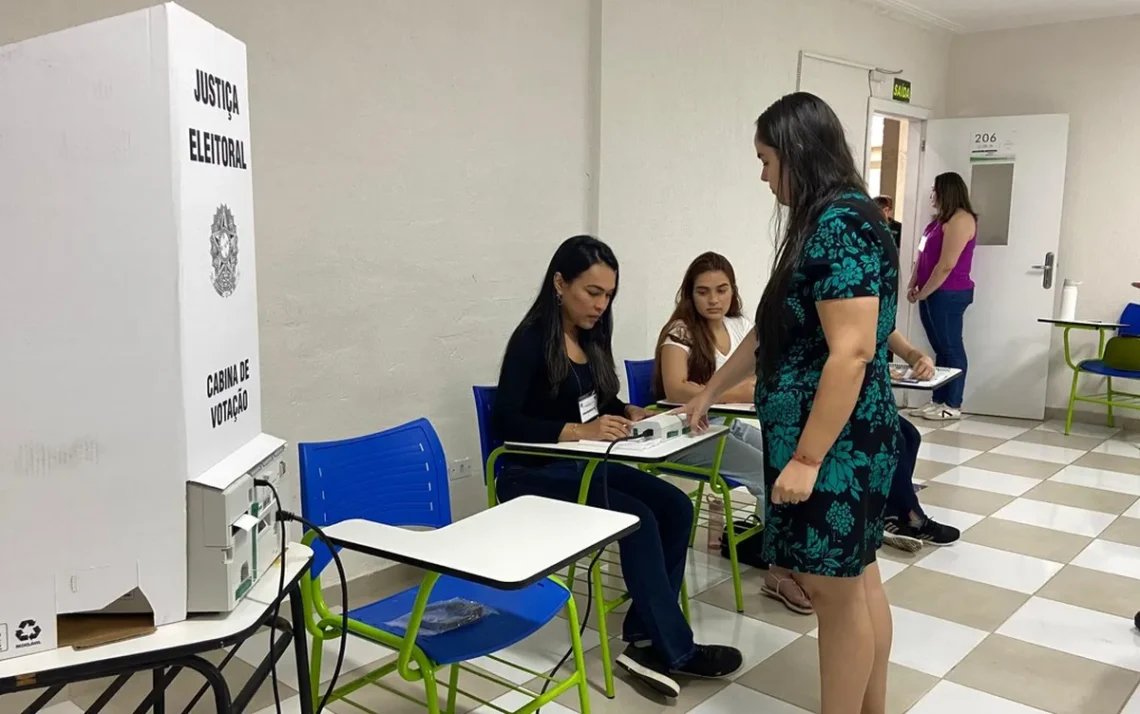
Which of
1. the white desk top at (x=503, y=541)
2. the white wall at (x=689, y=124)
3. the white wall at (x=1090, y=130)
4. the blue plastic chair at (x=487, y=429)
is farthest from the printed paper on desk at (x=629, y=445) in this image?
the white wall at (x=1090, y=130)

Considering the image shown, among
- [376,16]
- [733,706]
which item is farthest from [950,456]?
[376,16]

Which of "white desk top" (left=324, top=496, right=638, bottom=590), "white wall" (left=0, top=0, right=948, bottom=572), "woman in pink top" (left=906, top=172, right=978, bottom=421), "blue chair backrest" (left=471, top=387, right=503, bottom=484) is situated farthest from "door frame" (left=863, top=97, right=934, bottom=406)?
"white desk top" (left=324, top=496, right=638, bottom=590)

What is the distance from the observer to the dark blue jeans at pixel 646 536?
2277 mm

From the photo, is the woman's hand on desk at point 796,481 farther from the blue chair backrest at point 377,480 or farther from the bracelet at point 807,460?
the blue chair backrest at point 377,480

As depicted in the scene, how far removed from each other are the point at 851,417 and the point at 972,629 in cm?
145

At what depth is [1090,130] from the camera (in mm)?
5746

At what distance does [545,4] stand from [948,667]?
8.81 ft

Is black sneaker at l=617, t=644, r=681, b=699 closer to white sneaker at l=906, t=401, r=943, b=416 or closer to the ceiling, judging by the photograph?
white sneaker at l=906, t=401, r=943, b=416

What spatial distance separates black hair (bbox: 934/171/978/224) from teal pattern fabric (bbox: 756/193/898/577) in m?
4.36

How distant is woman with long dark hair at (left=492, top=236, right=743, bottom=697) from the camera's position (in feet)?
7.52

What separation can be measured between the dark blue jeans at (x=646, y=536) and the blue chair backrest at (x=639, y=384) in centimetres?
65

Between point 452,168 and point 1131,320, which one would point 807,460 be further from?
point 1131,320

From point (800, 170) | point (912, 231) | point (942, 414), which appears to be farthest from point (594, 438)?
point (912, 231)

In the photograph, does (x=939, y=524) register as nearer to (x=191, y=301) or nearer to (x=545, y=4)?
(x=545, y=4)
